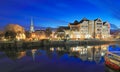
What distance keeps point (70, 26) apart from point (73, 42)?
31.4 meters

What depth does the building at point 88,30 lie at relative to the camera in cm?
11625

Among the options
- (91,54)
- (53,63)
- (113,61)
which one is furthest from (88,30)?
(113,61)

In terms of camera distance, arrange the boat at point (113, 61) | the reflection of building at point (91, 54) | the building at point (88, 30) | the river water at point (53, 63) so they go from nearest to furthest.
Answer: the boat at point (113, 61)
the river water at point (53, 63)
the reflection of building at point (91, 54)
the building at point (88, 30)

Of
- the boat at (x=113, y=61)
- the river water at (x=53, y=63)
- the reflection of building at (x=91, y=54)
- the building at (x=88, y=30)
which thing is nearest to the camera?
the boat at (x=113, y=61)

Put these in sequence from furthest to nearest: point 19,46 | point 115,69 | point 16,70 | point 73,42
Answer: point 73,42 → point 19,46 → point 16,70 → point 115,69

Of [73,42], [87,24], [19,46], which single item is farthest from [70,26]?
[19,46]

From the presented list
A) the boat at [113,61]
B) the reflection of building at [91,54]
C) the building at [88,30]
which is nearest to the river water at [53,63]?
the reflection of building at [91,54]

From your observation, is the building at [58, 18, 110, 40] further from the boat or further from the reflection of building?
the boat

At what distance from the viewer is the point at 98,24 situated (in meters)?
120

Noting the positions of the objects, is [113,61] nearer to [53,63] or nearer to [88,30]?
[53,63]

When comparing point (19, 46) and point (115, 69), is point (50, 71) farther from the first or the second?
point (19, 46)

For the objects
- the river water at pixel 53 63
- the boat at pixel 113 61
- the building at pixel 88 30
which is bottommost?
the river water at pixel 53 63

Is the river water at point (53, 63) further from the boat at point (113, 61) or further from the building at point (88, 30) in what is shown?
the building at point (88, 30)

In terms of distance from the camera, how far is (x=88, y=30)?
118 metres
